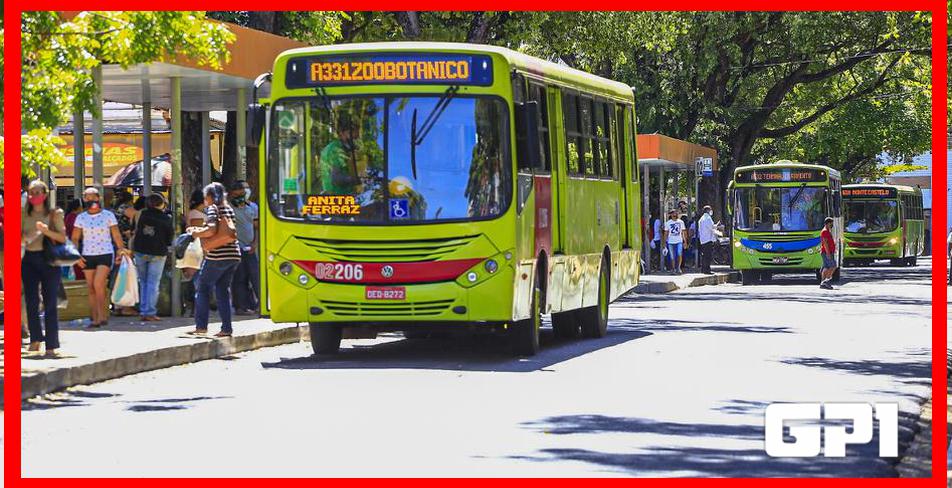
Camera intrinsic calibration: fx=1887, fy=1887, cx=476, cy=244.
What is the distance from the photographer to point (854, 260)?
60781 mm

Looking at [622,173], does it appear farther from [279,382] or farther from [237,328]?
[279,382]

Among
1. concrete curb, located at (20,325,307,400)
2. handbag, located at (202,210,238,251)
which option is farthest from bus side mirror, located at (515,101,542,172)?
concrete curb, located at (20,325,307,400)

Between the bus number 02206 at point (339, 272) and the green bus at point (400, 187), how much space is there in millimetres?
12

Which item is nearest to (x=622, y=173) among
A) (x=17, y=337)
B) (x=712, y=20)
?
(x=17, y=337)

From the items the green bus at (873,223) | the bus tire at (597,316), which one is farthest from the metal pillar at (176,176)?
the green bus at (873,223)

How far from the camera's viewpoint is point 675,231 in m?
42.2

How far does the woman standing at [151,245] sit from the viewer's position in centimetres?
2088

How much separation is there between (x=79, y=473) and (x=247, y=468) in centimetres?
82

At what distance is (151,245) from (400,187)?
5.32m

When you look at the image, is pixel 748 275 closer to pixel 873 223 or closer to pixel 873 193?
pixel 873 223

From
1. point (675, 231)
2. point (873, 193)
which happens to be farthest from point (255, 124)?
point (873, 193)

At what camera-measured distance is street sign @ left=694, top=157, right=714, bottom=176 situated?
44.7 m

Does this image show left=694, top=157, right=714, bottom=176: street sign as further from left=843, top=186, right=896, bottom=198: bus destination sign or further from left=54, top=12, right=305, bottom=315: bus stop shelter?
left=54, top=12, right=305, bottom=315: bus stop shelter

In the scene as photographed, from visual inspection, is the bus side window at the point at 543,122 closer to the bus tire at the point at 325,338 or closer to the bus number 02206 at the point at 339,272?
the bus number 02206 at the point at 339,272
